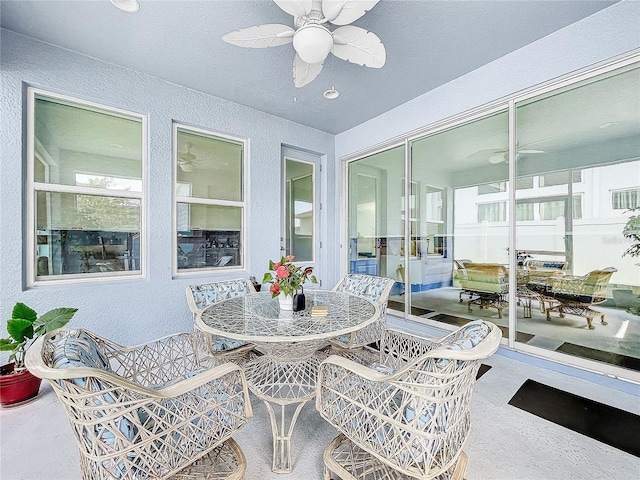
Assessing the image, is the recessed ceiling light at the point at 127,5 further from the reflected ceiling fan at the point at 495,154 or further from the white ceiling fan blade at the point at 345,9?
the reflected ceiling fan at the point at 495,154

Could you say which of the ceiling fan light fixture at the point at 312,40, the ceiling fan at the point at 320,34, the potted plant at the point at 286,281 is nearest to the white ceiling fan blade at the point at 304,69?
the ceiling fan at the point at 320,34

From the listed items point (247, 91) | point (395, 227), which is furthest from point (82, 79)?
point (395, 227)

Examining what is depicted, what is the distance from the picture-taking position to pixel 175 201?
3.14 meters

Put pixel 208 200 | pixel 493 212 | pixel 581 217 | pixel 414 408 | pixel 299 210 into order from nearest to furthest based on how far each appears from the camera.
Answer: pixel 414 408 → pixel 581 217 → pixel 493 212 → pixel 208 200 → pixel 299 210

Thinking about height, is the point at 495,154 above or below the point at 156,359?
above

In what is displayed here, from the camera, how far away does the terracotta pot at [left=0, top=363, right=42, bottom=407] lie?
1.89 metres

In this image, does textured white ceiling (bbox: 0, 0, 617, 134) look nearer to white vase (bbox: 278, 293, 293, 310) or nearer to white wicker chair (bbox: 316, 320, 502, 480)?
white vase (bbox: 278, 293, 293, 310)

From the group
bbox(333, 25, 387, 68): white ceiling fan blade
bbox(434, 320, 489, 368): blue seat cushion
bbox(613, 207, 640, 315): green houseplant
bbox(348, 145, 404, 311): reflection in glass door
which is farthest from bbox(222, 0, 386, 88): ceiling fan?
bbox(613, 207, 640, 315): green houseplant

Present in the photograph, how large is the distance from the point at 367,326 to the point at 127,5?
9.45 feet

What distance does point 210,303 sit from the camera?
7.78 feet

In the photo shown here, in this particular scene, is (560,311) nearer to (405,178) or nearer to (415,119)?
(405,178)

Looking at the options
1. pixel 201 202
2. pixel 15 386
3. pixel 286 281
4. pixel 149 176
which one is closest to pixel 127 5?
pixel 149 176

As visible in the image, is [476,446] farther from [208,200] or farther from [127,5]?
[127,5]

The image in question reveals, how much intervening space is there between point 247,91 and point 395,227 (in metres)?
2.64
